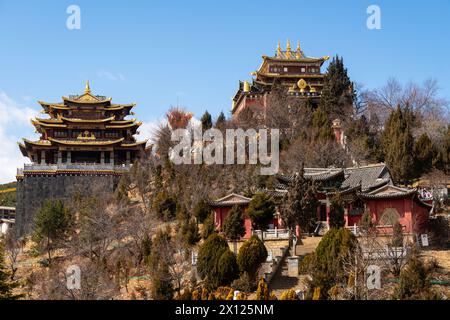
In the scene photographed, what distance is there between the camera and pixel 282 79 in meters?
64.1

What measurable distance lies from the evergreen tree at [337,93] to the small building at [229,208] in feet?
59.2

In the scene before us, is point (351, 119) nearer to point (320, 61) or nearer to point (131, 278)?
point (320, 61)

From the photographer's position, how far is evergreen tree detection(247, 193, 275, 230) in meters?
34.8

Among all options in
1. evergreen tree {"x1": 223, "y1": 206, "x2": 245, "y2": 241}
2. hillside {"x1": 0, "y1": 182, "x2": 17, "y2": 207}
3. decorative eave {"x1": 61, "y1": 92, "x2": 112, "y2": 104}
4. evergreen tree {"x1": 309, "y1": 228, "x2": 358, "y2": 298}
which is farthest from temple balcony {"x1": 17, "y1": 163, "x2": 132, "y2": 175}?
evergreen tree {"x1": 309, "y1": 228, "x2": 358, "y2": 298}

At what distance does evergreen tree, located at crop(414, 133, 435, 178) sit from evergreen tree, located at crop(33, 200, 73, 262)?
65.6 ft

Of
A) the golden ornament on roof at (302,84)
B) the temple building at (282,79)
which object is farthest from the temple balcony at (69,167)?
the golden ornament on roof at (302,84)

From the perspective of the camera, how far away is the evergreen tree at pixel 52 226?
132 feet

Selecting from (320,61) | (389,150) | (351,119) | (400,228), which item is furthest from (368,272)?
(320,61)

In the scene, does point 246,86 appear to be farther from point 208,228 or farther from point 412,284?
point 412,284

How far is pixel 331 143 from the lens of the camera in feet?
154

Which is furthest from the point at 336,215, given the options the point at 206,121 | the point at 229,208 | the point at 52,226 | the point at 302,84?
the point at 302,84

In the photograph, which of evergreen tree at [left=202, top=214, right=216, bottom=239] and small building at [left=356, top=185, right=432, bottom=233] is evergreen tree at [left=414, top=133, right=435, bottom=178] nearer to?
small building at [left=356, top=185, right=432, bottom=233]

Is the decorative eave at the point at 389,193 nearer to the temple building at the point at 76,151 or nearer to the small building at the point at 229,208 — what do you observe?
the small building at the point at 229,208
